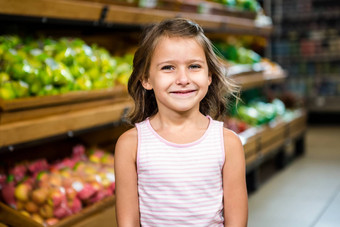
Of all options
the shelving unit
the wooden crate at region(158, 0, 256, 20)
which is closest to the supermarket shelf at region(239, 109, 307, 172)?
the wooden crate at region(158, 0, 256, 20)

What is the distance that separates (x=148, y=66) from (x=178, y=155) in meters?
0.31

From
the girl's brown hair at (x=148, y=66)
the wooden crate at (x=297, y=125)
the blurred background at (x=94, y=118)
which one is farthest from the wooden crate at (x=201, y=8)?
the girl's brown hair at (x=148, y=66)

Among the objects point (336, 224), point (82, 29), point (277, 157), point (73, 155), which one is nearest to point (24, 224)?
point (73, 155)

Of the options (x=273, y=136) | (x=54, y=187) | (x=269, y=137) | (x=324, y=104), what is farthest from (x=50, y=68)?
(x=324, y=104)

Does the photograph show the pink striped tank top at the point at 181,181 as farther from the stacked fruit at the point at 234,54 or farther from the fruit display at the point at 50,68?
the stacked fruit at the point at 234,54

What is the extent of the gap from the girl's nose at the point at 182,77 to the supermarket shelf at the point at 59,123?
0.97 meters

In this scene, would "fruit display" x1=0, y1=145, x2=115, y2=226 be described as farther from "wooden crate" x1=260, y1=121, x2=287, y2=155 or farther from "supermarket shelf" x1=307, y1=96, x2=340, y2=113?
"supermarket shelf" x1=307, y1=96, x2=340, y2=113

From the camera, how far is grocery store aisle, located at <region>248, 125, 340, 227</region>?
10.2 feet

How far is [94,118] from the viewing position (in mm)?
2590

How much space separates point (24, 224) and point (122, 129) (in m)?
1.66

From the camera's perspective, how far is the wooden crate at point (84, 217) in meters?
1.99

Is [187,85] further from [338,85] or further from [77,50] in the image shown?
[338,85]

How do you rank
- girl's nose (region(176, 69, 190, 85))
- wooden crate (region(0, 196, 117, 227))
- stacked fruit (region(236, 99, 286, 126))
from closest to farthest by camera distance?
girl's nose (region(176, 69, 190, 85)) < wooden crate (region(0, 196, 117, 227)) < stacked fruit (region(236, 99, 286, 126))

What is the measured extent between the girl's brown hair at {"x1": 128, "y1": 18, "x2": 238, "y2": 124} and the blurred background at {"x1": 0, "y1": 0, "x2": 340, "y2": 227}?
0.31 ft
